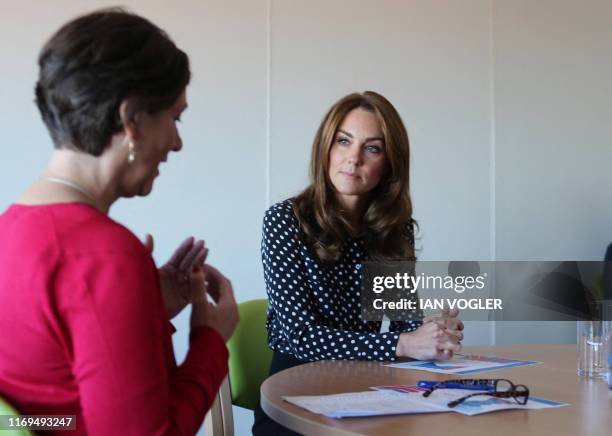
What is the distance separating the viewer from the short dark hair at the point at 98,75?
1.10 m

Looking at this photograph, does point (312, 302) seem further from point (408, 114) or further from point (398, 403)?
point (408, 114)

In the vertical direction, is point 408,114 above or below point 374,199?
above

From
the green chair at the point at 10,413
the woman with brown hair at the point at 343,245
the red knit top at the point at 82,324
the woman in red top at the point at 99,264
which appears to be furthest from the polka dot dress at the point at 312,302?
the green chair at the point at 10,413

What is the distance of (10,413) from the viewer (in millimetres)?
1018

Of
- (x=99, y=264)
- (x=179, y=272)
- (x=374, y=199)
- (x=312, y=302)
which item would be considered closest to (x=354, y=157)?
(x=374, y=199)

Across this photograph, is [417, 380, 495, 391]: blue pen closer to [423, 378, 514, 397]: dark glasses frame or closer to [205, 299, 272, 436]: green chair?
[423, 378, 514, 397]: dark glasses frame

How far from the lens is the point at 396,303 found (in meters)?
2.58

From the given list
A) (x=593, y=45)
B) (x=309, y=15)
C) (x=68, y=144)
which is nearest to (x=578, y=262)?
(x=593, y=45)

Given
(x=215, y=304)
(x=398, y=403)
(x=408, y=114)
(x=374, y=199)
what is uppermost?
(x=408, y=114)

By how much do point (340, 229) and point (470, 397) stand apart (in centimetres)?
100

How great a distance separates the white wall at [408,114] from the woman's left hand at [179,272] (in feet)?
7.00

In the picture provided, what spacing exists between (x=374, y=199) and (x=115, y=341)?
1741 mm

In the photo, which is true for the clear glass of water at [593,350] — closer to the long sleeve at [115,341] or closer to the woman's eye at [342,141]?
the woman's eye at [342,141]

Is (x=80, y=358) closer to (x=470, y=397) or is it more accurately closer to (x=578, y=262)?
(x=470, y=397)
